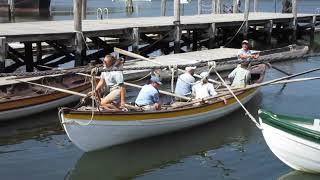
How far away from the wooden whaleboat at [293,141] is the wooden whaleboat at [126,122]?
10.0 feet

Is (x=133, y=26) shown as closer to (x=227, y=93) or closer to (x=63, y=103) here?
(x=63, y=103)

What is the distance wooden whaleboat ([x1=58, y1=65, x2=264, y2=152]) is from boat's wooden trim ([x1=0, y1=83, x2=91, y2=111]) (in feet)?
10.3

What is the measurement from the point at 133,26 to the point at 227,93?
1000 cm

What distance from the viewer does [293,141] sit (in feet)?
33.5

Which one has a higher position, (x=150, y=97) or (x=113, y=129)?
(x=150, y=97)

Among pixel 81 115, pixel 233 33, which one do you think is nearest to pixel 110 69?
pixel 81 115

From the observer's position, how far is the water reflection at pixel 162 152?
11484 mm

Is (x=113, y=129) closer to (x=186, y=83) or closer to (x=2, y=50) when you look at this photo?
(x=186, y=83)

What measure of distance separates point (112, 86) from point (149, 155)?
1.87 metres

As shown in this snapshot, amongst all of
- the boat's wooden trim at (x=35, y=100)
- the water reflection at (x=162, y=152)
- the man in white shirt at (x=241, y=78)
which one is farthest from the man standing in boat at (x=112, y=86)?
the man in white shirt at (x=241, y=78)

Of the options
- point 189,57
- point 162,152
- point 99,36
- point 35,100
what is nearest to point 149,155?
point 162,152

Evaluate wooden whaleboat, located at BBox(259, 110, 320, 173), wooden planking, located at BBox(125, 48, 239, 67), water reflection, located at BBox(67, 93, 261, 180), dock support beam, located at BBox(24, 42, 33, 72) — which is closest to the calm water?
water reflection, located at BBox(67, 93, 261, 180)

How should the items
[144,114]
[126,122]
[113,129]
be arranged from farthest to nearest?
[144,114] → [126,122] → [113,129]

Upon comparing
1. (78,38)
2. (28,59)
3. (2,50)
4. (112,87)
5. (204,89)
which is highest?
(78,38)
